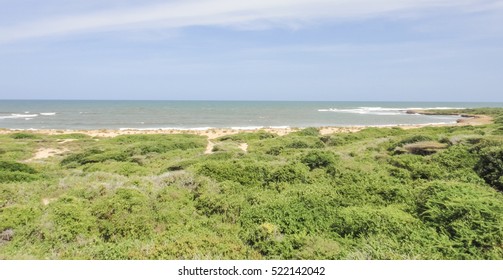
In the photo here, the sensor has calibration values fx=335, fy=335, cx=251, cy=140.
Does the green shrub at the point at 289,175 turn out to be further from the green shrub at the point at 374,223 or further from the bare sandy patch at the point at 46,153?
the bare sandy patch at the point at 46,153

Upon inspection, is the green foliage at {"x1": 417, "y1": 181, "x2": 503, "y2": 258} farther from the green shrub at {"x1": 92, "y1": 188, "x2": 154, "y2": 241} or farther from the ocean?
the ocean

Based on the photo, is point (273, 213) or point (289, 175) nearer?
point (273, 213)

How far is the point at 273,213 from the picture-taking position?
7129 mm

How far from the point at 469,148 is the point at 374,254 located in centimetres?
852

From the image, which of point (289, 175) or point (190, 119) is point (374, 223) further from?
point (190, 119)

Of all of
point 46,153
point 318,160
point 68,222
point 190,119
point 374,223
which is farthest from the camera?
point 190,119

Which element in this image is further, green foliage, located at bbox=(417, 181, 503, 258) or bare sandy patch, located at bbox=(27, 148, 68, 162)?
bare sandy patch, located at bbox=(27, 148, 68, 162)

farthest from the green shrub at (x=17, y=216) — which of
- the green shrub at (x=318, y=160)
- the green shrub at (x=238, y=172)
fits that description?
the green shrub at (x=318, y=160)

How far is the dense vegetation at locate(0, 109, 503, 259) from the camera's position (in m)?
5.66

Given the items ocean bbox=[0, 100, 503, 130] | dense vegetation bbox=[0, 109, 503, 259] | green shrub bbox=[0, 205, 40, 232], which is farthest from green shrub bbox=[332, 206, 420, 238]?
ocean bbox=[0, 100, 503, 130]

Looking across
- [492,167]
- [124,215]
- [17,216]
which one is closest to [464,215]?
[492,167]

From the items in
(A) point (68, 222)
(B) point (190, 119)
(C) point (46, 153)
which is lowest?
(C) point (46, 153)

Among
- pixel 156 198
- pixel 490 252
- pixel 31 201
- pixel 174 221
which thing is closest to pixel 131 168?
pixel 31 201
